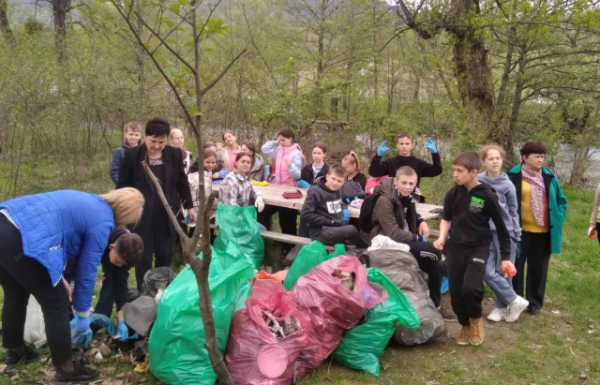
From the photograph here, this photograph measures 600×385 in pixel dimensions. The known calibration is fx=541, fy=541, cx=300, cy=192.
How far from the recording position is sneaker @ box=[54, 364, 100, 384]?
3125 mm

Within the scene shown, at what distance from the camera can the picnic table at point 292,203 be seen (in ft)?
17.5

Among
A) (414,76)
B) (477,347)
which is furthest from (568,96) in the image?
(477,347)

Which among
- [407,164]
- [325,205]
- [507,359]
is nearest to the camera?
[507,359]

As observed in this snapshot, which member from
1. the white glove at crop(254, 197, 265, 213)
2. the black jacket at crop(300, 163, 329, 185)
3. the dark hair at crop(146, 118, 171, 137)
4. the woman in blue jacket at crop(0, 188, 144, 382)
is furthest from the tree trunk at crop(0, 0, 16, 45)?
the woman in blue jacket at crop(0, 188, 144, 382)

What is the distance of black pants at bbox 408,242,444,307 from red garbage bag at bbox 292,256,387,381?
884 mm

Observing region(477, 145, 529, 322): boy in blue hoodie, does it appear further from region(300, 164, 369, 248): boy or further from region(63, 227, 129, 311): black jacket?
region(63, 227, 129, 311): black jacket

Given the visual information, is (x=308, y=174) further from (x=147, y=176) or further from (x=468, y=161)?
(x=468, y=161)

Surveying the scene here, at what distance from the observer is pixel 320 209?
16.6 ft

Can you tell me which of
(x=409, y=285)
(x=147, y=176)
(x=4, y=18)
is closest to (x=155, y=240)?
(x=147, y=176)

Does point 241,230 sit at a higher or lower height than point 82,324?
higher

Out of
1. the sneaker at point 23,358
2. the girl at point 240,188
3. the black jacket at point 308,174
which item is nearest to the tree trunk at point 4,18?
the black jacket at point 308,174

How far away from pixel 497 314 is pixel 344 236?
1.43 m

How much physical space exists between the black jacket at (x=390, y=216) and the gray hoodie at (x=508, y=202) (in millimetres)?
713

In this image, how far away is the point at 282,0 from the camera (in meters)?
13.0
